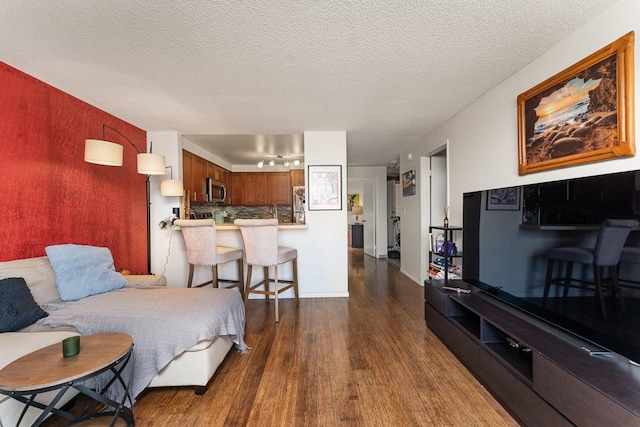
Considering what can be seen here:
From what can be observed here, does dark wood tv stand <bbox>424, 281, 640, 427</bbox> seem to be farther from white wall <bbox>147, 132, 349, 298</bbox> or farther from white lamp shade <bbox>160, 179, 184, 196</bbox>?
white lamp shade <bbox>160, 179, 184, 196</bbox>

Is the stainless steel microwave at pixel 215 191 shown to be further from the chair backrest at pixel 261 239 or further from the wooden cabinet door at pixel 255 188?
the chair backrest at pixel 261 239

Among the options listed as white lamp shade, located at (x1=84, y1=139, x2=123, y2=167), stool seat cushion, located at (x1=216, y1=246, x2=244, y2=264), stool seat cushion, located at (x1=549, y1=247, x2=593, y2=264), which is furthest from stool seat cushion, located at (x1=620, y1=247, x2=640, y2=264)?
white lamp shade, located at (x1=84, y1=139, x2=123, y2=167)

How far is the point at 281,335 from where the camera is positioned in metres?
2.60

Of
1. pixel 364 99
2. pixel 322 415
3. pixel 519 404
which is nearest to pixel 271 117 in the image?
pixel 364 99

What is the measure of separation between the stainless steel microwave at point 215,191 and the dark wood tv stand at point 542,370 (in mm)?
4129

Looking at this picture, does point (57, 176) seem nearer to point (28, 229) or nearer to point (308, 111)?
point (28, 229)

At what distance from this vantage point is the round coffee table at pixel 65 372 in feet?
3.64

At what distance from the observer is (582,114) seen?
1.68 metres

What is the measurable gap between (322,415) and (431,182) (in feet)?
11.5

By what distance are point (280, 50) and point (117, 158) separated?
5.80 ft

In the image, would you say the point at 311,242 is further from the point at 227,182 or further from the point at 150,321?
the point at 227,182

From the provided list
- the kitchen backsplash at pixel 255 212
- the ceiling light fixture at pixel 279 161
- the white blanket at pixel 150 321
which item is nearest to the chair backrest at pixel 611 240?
the white blanket at pixel 150 321

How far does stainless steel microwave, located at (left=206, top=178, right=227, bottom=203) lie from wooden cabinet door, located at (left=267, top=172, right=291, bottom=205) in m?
1.07

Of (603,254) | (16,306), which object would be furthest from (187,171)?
(603,254)
